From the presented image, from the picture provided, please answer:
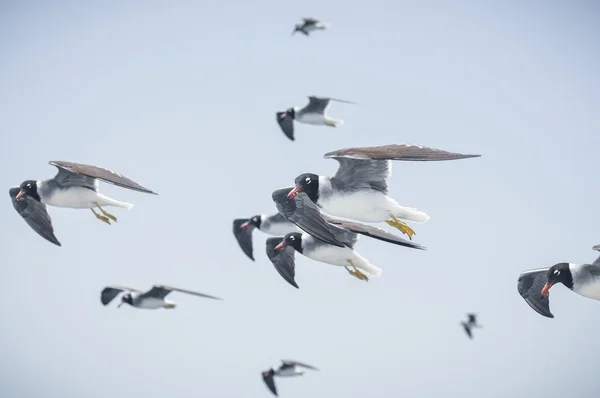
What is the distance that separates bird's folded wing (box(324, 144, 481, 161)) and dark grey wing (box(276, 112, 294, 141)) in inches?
766

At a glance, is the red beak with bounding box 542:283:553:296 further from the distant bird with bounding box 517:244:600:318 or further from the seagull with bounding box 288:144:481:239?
the seagull with bounding box 288:144:481:239

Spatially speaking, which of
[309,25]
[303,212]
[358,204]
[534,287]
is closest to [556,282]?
[534,287]

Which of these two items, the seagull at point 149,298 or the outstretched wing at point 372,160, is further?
the seagull at point 149,298

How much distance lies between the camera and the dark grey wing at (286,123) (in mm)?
33062

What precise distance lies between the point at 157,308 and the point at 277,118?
10707 mm

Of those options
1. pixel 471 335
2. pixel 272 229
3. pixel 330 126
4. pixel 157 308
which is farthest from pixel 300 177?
pixel 471 335

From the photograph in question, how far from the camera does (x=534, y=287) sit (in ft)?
53.5

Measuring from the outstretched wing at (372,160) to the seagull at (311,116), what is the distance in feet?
54.1

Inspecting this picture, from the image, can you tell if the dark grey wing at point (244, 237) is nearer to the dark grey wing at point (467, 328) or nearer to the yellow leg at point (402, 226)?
the dark grey wing at point (467, 328)

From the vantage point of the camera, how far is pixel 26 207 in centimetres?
1944

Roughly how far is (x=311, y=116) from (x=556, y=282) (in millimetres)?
17856

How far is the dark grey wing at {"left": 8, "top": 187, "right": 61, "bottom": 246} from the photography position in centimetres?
1933

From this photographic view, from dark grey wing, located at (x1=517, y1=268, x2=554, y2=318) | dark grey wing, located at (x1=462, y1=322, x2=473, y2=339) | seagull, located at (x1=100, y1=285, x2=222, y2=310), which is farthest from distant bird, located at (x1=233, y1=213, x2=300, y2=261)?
dark grey wing, located at (x1=462, y1=322, x2=473, y2=339)

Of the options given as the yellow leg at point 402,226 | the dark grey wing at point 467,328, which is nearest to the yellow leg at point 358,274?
the yellow leg at point 402,226
